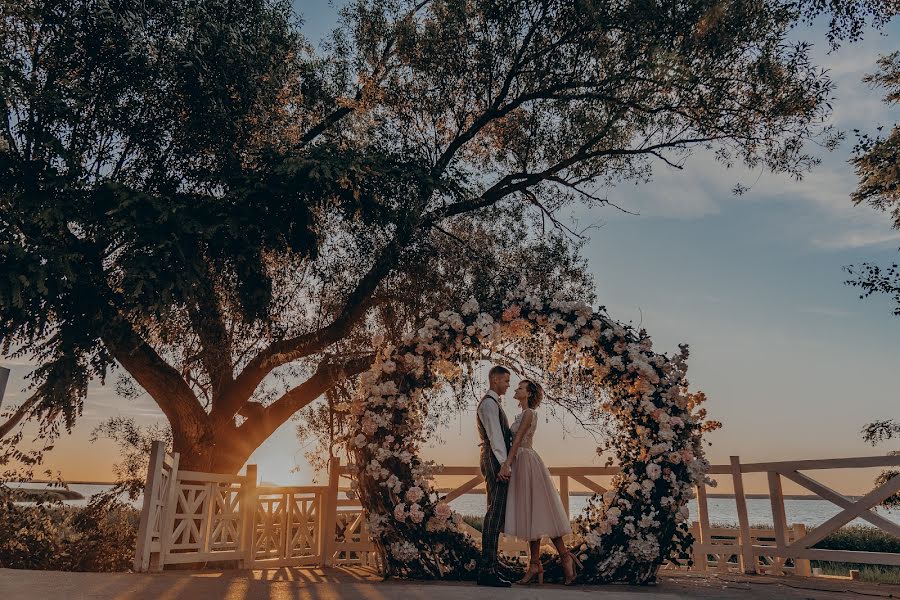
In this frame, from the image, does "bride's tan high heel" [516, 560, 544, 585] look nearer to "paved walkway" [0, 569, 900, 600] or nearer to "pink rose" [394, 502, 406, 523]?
"paved walkway" [0, 569, 900, 600]

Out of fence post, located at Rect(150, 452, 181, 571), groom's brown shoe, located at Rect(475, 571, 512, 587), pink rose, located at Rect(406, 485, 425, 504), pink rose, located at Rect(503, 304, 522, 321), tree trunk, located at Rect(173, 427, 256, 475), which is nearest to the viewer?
groom's brown shoe, located at Rect(475, 571, 512, 587)

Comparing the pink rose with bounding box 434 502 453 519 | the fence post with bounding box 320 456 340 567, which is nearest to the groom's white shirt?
the pink rose with bounding box 434 502 453 519

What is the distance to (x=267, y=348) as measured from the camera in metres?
9.52

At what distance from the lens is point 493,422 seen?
21.9ft

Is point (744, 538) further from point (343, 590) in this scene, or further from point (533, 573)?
point (343, 590)

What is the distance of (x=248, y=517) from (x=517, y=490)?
4408mm

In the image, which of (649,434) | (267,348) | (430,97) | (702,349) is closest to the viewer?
(649,434)

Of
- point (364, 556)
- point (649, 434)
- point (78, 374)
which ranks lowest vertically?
point (364, 556)

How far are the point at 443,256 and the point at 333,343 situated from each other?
2222 millimetres

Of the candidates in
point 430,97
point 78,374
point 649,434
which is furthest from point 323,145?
point 649,434

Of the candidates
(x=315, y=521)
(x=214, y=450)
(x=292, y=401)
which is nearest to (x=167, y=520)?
(x=315, y=521)

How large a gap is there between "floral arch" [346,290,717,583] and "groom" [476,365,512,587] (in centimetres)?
59

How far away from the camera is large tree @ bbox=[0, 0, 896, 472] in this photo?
769 centimetres

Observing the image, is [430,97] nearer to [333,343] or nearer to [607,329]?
[333,343]
